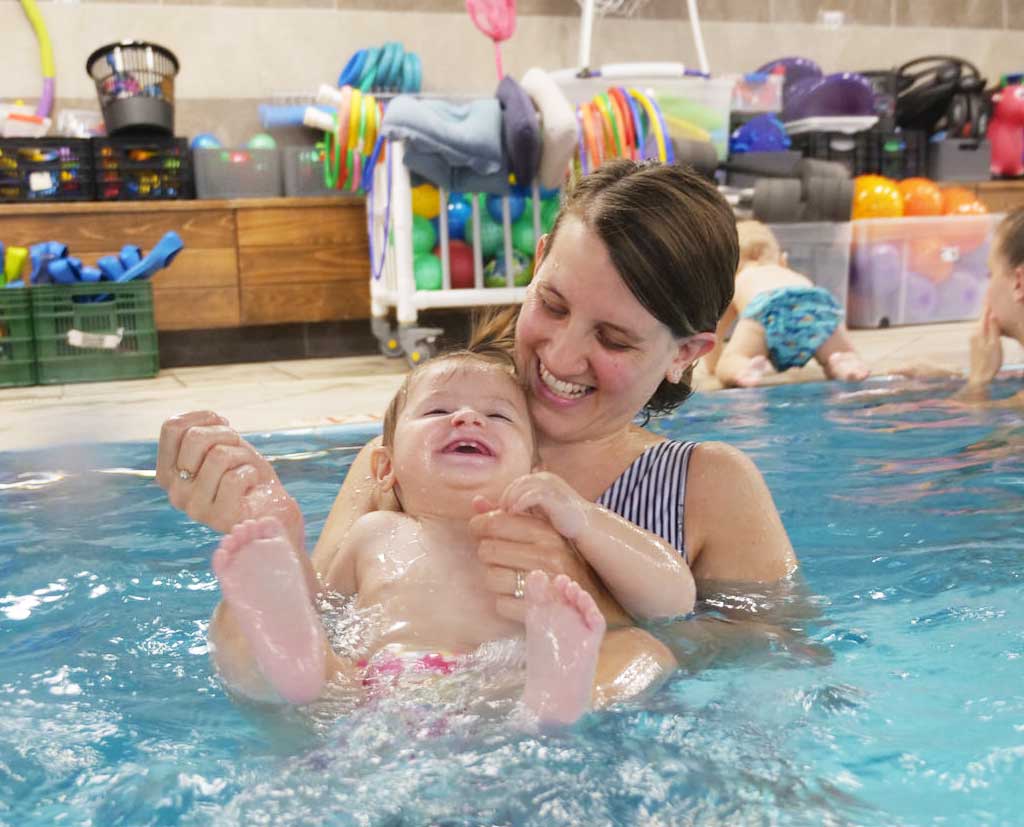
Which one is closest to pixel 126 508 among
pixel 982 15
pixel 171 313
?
pixel 171 313

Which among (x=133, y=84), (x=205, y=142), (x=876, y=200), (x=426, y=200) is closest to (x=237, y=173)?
(x=205, y=142)

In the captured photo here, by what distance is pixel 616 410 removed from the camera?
68.1 inches

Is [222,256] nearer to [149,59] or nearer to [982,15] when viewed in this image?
[149,59]

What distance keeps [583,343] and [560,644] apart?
1.73 feet

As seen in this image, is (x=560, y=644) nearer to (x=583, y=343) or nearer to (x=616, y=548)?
(x=616, y=548)

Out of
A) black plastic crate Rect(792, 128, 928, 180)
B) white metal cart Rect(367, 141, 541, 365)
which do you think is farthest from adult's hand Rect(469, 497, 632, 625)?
black plastic crate Rect(792, 128, 928, 180)

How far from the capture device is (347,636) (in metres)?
1.53

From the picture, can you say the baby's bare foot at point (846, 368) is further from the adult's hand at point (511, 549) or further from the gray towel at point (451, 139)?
the adult's hand at point (511, 549)

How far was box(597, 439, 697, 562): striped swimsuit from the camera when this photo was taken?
178 centimetres

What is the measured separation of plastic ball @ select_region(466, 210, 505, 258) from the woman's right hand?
11.4 feet

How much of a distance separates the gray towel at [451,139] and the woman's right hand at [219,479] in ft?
Result: 9.94

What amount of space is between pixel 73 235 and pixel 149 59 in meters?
0.87

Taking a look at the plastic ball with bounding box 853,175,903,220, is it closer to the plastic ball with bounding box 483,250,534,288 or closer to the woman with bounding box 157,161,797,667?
the plastic ball with bounding box 483,250,534,288

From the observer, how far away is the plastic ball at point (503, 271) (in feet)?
16.0
